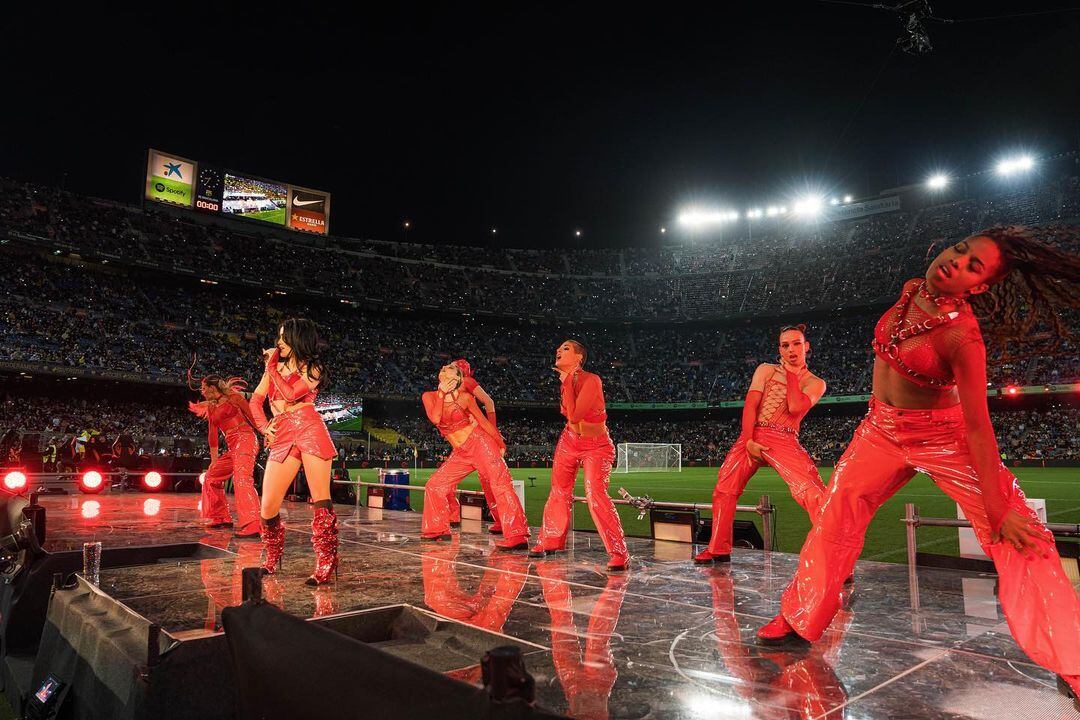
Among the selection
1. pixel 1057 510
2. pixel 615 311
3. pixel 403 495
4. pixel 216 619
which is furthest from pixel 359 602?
pixel 615 311

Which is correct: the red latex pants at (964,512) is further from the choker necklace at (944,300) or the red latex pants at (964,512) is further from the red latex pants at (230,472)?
the red latex pants at (230,472)

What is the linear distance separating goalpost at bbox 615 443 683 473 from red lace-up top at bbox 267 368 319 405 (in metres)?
29.6

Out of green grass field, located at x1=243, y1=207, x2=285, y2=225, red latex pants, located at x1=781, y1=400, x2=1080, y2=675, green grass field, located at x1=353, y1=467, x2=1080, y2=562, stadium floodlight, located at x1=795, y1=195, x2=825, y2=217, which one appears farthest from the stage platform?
stadium floodlight, located at x1=795, y1=195, x2=825, y2=217

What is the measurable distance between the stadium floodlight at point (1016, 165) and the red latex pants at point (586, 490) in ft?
143

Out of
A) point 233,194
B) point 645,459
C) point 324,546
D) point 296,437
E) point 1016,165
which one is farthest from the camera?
point 1016,165

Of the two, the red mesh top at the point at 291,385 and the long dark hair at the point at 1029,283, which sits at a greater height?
the long dark hair at the point at 1029,283

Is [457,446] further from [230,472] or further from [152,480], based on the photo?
[152,480]

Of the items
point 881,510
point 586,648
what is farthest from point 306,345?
point 881,510

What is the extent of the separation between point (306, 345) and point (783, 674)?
4241 millimetres

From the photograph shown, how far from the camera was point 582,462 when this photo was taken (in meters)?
6.29

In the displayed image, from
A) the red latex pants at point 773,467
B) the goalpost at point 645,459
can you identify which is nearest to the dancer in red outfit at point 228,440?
the red latex pants at point 773,467

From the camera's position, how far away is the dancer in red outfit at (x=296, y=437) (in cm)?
510

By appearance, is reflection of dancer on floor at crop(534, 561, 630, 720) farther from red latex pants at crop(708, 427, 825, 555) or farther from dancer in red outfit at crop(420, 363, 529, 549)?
dancer in red outfit at crop(420, 363, 529, 549)

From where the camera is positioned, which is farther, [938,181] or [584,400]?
[938,181]
